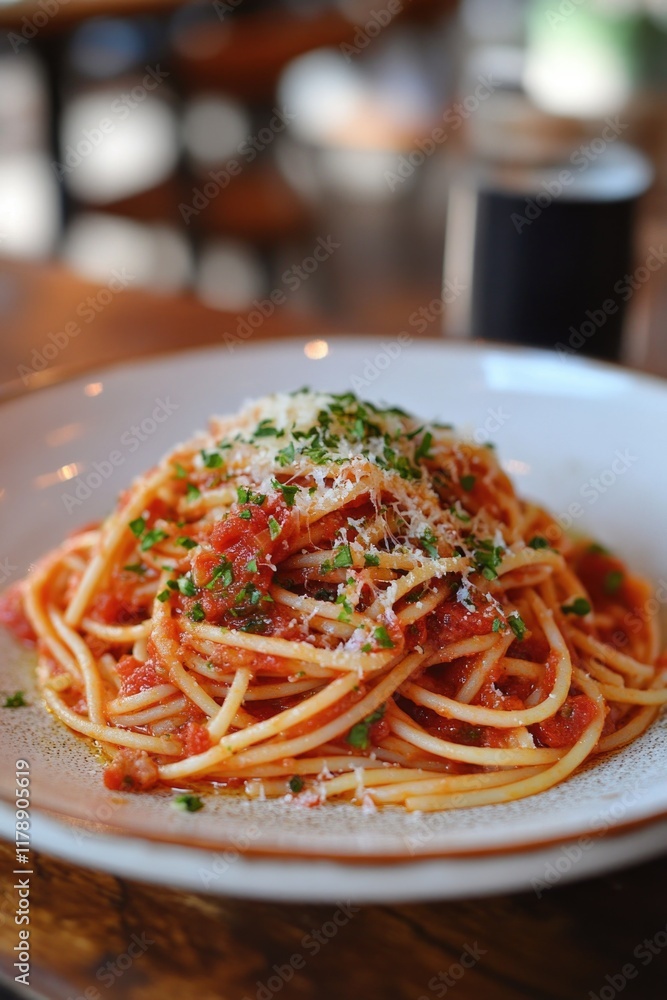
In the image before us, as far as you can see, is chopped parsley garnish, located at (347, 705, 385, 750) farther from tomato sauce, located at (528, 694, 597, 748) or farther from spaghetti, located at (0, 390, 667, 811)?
tomato sauce, located at (528, 694, 597, 748)

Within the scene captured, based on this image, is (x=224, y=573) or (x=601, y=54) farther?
(x=601, y=54)

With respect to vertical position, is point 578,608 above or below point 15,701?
above

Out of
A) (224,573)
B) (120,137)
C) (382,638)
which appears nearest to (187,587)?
(224,573)

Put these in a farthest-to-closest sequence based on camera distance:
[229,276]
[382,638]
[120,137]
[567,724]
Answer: [120,137] < [229,276] < [567,724] < [382,638]

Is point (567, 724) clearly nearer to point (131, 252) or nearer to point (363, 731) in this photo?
point (363, 731)

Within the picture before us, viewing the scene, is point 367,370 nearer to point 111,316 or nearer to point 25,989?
point 111,316

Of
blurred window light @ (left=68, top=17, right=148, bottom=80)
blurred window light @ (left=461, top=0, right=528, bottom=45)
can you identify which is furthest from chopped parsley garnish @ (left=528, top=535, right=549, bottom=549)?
blurred window light @ (left=461, top=0, right=528, bottom=45)
